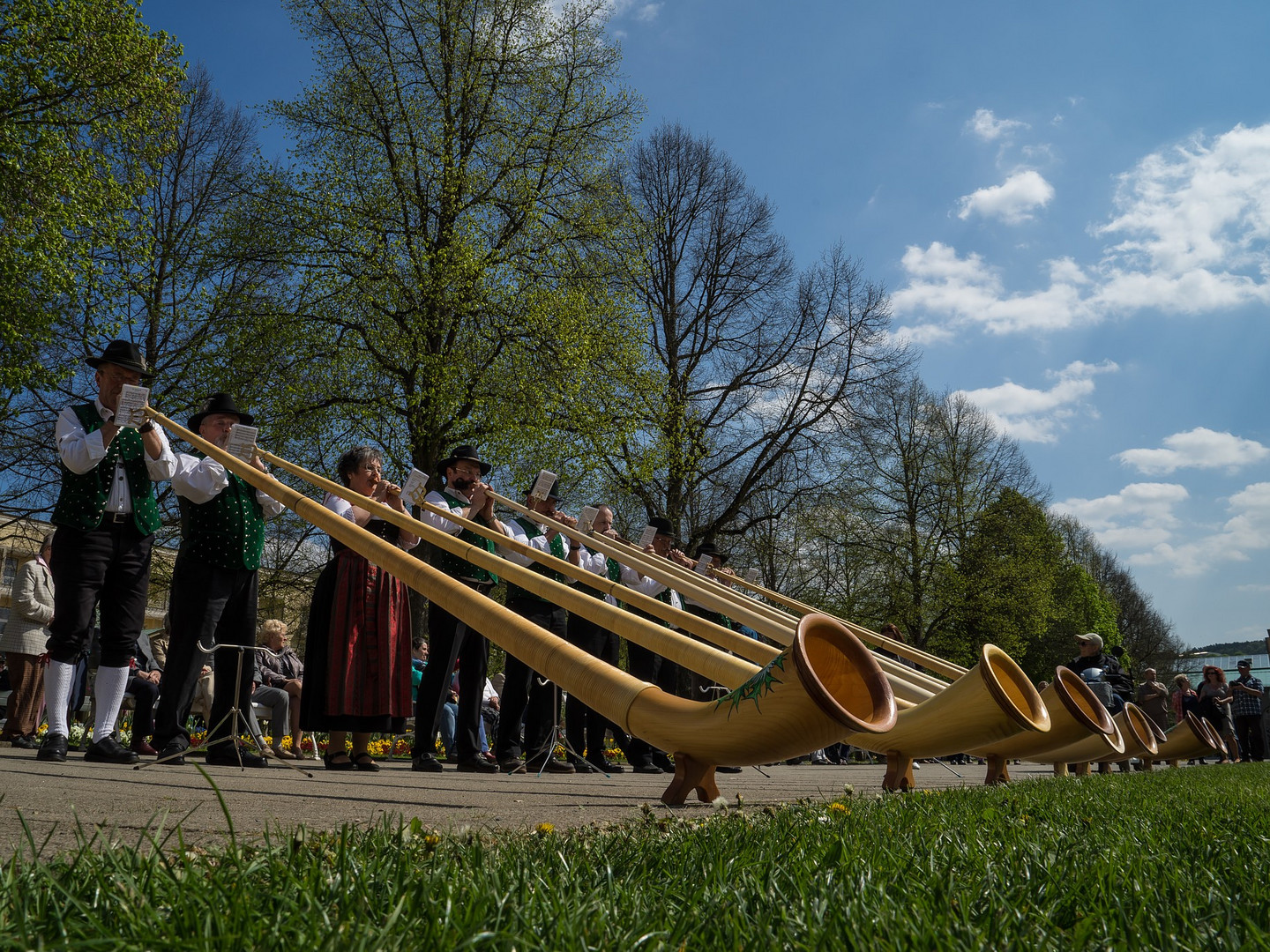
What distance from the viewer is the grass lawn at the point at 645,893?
4.06ft

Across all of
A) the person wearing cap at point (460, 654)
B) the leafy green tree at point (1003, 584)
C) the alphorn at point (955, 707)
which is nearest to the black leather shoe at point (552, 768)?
the person wearing cap at point (460, 654)

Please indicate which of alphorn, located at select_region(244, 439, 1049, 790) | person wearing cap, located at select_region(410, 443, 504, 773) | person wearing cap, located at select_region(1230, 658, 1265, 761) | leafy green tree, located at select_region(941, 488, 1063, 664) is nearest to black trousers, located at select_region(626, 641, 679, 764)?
person wearing cap, located at select_region(410, 443, 504, 773)

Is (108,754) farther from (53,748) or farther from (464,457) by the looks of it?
(464,457)

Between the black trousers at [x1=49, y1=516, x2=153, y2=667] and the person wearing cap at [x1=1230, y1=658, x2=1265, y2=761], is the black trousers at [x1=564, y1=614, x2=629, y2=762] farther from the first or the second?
the person wearing cap at [x1=1230, y1=658, x2=1265, y2=761]

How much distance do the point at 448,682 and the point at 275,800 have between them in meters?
3.15

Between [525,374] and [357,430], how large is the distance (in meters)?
3.10

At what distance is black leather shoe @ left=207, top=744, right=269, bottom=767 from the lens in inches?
213

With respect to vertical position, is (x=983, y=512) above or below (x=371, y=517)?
above

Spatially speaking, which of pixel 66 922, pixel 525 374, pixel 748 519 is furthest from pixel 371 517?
pixel 748 519

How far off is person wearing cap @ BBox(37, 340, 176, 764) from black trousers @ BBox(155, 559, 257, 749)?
0.23 m

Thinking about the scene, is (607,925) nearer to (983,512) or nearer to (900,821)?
(900,821)

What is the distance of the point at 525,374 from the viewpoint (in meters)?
16.8

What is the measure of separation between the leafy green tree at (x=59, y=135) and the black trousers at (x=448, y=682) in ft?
39.8

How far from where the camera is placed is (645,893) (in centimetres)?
159
